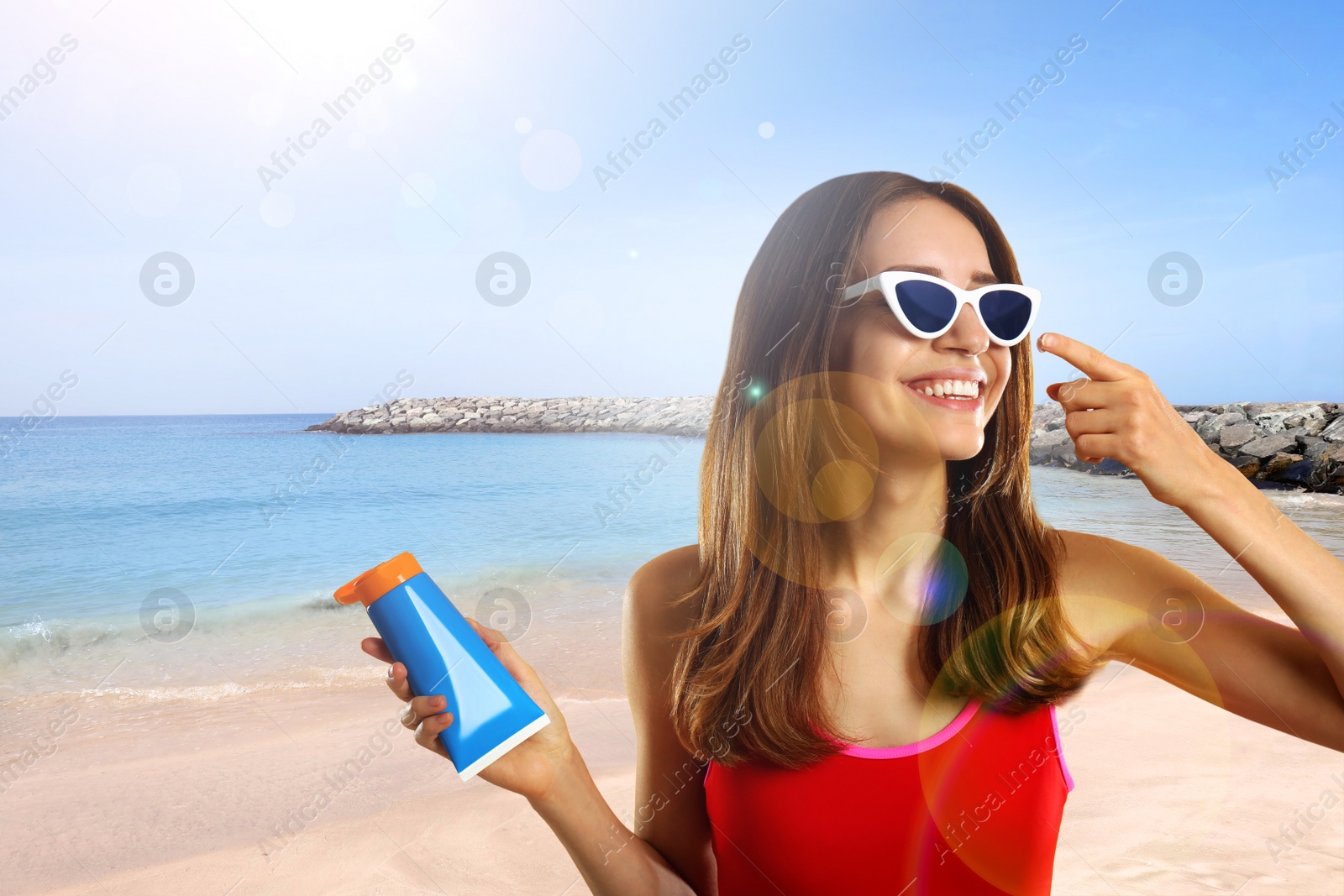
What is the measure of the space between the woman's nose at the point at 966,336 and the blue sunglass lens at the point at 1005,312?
0.13 feet

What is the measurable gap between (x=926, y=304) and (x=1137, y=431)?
499 millimetres

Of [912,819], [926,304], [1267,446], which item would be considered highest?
[1267,446]

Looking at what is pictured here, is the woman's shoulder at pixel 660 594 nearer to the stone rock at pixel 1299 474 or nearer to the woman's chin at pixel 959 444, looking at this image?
the woman's chin at pixel 959 444

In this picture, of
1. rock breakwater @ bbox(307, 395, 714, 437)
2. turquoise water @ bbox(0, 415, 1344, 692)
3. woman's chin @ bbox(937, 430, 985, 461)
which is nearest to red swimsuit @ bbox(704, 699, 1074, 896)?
woman's chin @ bbox(937, 430, 985, 461)

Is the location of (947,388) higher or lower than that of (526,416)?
higher

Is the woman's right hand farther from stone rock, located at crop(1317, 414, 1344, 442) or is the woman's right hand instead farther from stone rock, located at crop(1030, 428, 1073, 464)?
stone rock, located at crop(1030, 428, 1073, 464)

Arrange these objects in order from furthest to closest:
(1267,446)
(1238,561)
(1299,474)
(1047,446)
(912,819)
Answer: (1047,446)
(1267,446)
(1299,474)
(912,819)
(1238,561)

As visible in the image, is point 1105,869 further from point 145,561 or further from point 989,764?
point 145,561

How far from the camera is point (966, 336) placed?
1.65 meters

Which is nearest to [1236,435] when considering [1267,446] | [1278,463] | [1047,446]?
[1267,446]

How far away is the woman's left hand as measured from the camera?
130 cm

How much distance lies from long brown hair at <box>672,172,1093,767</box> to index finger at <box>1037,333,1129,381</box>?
1.54ft

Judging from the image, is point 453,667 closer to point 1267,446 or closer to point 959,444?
point 959,444

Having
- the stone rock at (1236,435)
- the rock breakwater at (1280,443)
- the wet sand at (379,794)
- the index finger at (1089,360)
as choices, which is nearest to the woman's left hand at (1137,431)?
the index finger at (1089,360)
